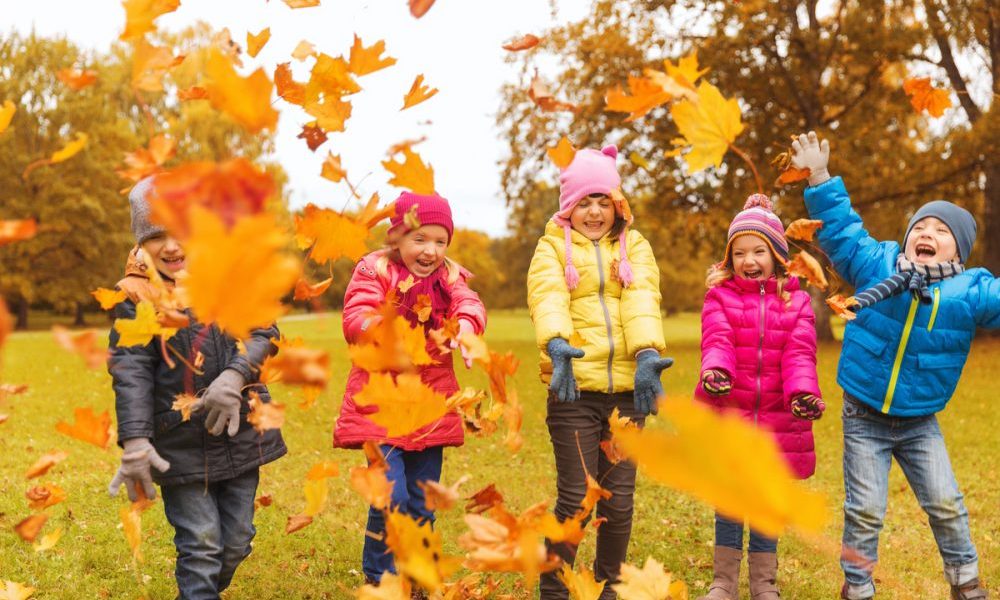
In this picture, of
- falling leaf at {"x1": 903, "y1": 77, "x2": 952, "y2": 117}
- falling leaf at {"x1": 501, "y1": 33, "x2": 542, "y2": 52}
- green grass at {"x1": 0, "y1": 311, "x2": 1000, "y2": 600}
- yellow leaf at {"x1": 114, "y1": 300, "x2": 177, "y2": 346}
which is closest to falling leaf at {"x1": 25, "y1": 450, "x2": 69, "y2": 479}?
yellow leaf at {"x1": 114, "y1": 300, "x2": 177, "y2": 346}

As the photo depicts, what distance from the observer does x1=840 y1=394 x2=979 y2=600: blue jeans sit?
3146 millimetres

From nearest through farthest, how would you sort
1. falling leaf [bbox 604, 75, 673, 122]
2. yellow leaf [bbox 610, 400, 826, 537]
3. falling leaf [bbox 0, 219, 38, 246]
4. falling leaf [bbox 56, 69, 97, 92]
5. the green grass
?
yellow leaf [bbox 610, 400, 826, 537], falling leaf [bbox 0, 219, 38, 246], falling leaf [bbox 604, 75, 673, 122], falling leaf [bbox 56, 69, 97, 92], the green grass

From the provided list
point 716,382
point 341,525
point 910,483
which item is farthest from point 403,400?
point 341,525

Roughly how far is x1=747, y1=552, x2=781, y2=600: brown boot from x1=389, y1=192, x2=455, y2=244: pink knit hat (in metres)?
1.89

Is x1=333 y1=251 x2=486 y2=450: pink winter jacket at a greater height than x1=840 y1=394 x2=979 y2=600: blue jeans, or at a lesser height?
greater

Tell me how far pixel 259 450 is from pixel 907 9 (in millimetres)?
16946

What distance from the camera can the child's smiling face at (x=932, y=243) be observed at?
3.20 m

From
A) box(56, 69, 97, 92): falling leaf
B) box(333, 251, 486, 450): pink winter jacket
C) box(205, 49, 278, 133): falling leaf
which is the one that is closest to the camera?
box(205, 49, 278, 133): falling leaf

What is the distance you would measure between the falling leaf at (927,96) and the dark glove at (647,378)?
123cm

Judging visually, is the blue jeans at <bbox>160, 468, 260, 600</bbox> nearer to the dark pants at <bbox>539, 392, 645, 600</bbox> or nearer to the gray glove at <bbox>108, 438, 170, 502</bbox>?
the gray glove at <bbox>108, 438, 170, 502</bbox>

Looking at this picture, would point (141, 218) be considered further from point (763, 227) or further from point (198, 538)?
point (763, 227)

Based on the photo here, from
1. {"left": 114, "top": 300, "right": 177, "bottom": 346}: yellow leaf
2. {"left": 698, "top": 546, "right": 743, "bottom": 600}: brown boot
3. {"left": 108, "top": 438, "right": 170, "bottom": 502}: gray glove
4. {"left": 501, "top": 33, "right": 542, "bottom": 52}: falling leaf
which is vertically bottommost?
{"left": 698, "top": 546, "right": 743, "bottom": 600}: brown boot

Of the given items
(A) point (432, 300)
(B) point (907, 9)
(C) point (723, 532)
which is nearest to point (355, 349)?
(A) point (432, 300)

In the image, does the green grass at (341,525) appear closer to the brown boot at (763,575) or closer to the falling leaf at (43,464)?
the brown boot at (763,575)
